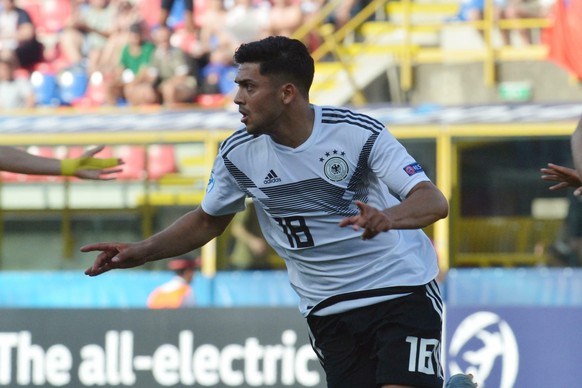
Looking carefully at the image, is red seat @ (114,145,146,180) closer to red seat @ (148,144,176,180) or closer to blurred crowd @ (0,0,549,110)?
red seat @ (148,144,176,180)

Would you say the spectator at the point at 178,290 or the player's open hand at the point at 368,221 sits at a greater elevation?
the player's open hand at the point at 368,221

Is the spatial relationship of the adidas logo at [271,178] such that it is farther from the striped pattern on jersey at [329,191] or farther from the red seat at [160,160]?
the red seat at [160,160]

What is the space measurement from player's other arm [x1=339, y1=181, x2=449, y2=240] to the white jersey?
171 millimetres

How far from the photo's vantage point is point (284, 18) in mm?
15062

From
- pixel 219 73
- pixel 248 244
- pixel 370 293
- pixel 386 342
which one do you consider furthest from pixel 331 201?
pixel 219 73

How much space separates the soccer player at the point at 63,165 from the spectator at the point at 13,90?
9.83 m

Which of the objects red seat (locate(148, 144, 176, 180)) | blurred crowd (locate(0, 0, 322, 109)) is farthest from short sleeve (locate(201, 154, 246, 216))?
blurred crowd (locate(0, 0, 322, 109))

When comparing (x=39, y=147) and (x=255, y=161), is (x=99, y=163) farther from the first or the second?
(x=39, y=147)

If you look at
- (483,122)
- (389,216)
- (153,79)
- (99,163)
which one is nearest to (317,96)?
(153,79)

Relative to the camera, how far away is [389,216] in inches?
181

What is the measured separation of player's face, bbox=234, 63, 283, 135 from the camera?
512cm

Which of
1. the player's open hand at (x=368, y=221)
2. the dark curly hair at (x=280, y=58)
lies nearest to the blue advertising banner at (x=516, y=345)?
the dark curly hair at (x=280, y=58)

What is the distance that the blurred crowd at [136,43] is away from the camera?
48.9 feet

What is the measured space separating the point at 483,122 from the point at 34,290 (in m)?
5.09
